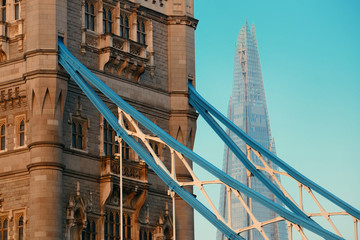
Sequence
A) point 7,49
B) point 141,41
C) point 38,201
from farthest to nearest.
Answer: point 141,41 < point 7,49 < point 38,201

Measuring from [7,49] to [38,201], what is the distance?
8.87 m

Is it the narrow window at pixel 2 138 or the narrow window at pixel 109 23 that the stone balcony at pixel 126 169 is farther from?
the narrow window at pixel 109 23

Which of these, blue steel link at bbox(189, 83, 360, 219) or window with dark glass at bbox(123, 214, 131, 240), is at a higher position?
blue steel link at bbox(189, 83, 360, 219)

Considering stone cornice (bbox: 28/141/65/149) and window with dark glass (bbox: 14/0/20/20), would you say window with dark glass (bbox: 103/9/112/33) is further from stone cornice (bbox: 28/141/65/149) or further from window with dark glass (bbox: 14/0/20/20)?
stone cornice (bbox: 28/141/65/149)

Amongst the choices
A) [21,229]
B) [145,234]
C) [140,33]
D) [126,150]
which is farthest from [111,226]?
[140,33]

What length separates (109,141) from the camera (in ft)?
180

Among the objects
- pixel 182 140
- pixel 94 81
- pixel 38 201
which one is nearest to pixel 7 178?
pixel 38 201

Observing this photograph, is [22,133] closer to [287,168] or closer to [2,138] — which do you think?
[2,138]

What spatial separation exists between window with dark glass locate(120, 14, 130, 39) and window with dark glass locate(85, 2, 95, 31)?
1.93 m

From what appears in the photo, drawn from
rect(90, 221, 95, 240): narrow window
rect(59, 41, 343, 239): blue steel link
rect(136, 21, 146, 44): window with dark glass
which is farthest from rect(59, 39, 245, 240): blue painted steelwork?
rect(136, 21, 146, 44): window with dark glass

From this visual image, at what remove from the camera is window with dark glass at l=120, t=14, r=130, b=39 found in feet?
187

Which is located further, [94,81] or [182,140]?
[182,140]

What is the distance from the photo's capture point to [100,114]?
179ft

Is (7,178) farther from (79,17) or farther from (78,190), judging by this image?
(79,17)
